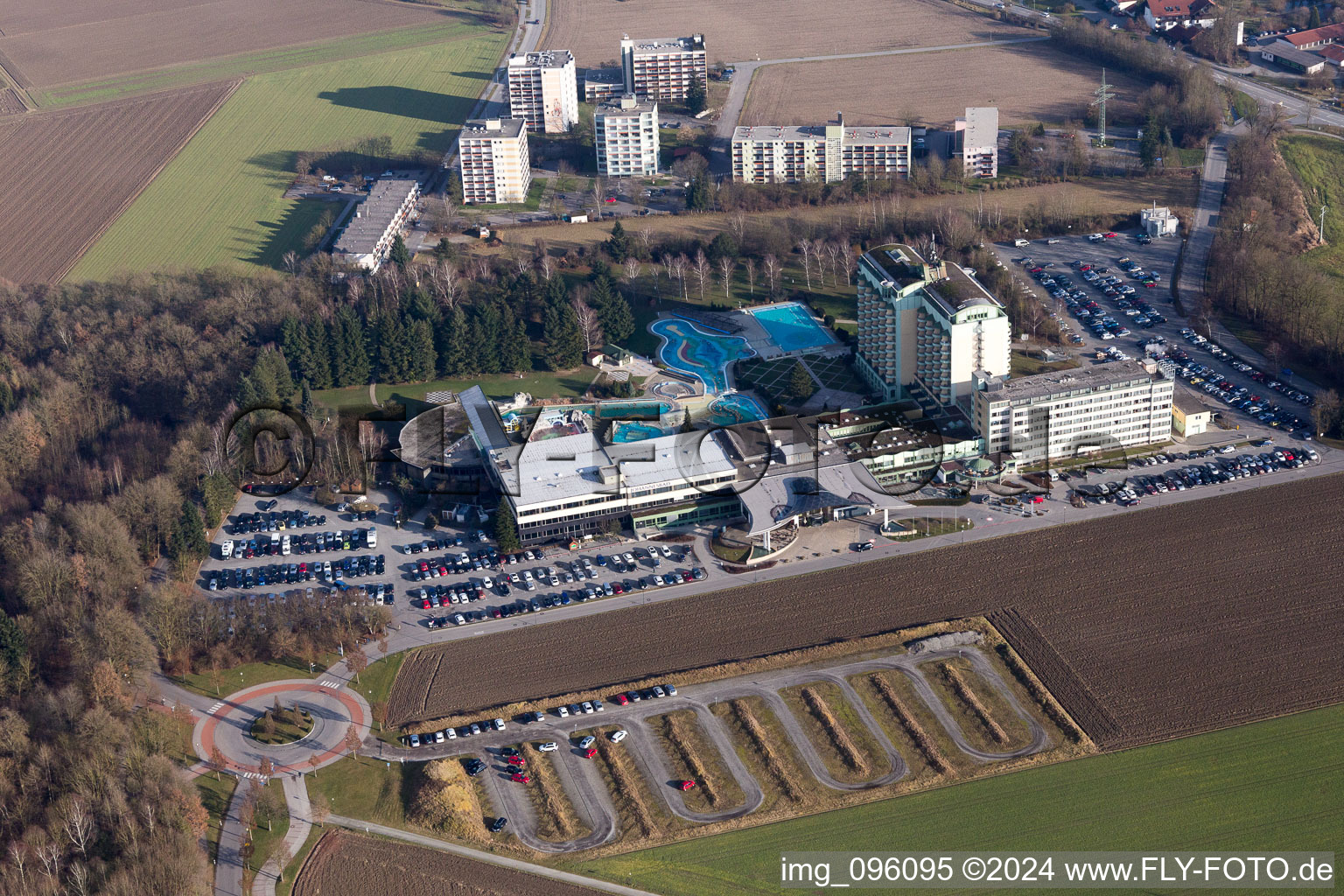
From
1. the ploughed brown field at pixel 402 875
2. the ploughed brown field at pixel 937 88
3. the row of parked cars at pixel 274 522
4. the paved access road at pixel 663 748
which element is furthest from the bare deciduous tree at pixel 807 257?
the ploughed brown field at pixel 402 875

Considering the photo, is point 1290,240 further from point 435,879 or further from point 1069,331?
point 435,879

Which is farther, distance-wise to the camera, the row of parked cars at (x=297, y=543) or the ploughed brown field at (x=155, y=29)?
the ploughed brown field at (x=155, y=29)

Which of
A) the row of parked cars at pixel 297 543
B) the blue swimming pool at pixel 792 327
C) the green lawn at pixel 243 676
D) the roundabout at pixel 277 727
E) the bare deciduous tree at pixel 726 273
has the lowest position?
the roundabout at pixel 277 727

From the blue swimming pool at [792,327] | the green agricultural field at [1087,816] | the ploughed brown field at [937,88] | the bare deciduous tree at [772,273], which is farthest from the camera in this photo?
the ploughed brown field at [937,88]

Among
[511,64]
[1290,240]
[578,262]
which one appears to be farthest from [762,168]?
[1290,240]

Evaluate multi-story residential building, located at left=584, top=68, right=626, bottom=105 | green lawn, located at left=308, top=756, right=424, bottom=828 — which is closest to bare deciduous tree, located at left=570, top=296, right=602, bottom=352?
green lawn, located at left=308, top=756, right=424, bottom=828

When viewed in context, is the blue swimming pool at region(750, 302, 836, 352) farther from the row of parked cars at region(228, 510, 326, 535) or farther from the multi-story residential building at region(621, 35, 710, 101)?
the multi-story residential building at region(621, 35, 710, 101)

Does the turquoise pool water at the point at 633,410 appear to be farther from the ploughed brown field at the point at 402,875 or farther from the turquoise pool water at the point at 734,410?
the ploughed brown field at the point at 402,875
